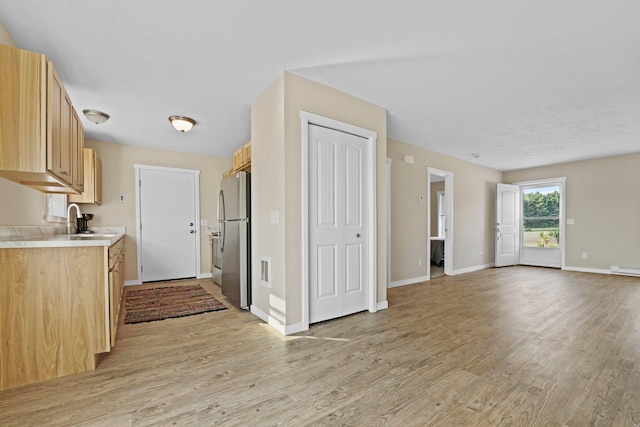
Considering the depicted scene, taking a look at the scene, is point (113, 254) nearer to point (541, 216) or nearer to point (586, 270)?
point (586, 270)

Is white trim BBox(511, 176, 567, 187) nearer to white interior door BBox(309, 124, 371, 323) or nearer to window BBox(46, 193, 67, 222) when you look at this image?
white interior door BBox(309, 124, 371, 323)

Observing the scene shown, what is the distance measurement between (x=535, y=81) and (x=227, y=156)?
507cm

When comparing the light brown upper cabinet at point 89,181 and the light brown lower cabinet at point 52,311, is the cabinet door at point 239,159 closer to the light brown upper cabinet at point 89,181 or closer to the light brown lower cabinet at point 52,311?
the light brown upper cabinet at point 89,181

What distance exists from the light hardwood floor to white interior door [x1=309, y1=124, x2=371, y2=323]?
255 mm

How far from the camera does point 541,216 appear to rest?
24.0 ft

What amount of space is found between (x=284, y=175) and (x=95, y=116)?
2.75 m

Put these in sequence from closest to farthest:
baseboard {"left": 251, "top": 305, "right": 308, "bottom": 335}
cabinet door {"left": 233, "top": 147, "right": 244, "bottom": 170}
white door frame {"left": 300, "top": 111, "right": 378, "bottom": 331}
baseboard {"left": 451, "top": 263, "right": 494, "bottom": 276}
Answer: baseboard {"left": 251, "top": 305, "right": 308, "bottom": 335} < white door frame {"left": 300, "top": 111, "right": 378, "bottom": 331} < cabinet door {"left": 233, "top": 147, "right": 244, "bottom": 170} < baseboard {"left": 451, "top": 263, "right": 494, "bottom": 276}

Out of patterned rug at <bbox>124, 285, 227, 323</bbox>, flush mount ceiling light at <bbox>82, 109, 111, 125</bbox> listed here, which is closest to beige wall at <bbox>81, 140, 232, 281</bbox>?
patterned rug at <bbox>124, 285, 227, 323</bbox>

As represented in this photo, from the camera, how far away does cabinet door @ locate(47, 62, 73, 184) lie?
6.70 ft

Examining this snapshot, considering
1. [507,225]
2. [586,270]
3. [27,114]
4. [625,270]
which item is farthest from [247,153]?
[625,270]

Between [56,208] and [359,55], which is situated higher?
[359,55]

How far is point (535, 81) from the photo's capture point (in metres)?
2.92

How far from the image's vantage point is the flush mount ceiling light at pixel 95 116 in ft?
11.6

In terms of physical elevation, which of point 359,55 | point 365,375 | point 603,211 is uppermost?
point 359,55
